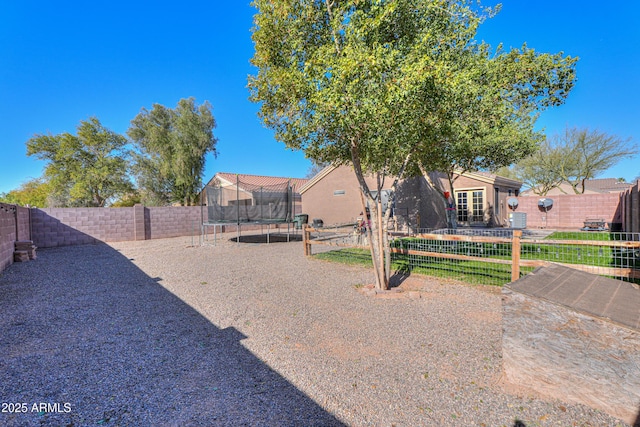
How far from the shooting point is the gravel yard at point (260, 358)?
6.73ft

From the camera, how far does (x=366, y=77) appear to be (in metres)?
4.20

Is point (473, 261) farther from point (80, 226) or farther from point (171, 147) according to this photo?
point (171, 147)

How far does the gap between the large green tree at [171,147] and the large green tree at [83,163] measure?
63.1 inches

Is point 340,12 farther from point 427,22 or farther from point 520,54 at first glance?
point 520,54

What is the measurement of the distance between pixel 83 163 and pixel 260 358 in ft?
92.0

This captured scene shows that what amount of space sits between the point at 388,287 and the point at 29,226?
13709 millimetres

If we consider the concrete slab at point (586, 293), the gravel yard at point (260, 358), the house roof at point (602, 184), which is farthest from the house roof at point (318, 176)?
the house roof at point (602, 184)

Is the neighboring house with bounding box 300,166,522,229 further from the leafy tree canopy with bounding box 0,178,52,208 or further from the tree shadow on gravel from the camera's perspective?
the leafy tree canopy with bounding box 0,178,52,208

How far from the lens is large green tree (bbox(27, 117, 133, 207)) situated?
22.2 m

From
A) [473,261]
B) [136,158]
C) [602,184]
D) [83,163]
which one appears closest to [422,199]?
[473,261]

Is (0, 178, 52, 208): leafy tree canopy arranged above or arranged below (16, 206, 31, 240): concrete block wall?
above

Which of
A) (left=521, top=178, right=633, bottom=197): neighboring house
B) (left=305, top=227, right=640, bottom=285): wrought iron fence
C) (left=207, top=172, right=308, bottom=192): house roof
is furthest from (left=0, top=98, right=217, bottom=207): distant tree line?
(left=521, top=178, right=633, bottom=197): neighboring house

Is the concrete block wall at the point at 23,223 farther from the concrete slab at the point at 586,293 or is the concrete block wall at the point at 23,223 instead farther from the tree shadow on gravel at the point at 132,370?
the concrete slab at the point at 586,293

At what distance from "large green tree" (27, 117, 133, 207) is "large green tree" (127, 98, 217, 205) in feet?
5.26
